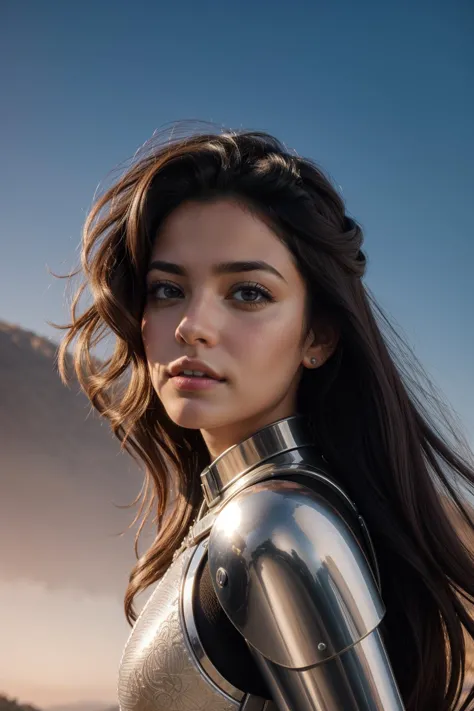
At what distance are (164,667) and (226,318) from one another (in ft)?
2.47

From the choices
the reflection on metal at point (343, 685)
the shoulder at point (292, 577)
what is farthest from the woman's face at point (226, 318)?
the reflection on metal at point (343, 685)

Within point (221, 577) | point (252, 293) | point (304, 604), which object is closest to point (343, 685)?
point (304, 604)

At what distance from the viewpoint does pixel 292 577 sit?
1.42 meters

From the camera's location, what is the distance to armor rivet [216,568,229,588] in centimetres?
149

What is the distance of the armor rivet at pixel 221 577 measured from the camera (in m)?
1.49

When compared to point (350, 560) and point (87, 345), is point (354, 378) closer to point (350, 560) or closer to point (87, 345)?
point (350, 560)

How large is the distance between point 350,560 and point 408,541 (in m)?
0.32

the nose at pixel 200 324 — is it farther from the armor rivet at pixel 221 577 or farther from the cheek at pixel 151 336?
the armor rivet at pixel 221 577

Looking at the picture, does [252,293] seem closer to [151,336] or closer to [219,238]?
[219,238]

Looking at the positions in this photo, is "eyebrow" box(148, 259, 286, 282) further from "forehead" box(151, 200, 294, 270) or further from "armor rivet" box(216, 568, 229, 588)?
"armor rivet" box(216, 568, 229, 588)

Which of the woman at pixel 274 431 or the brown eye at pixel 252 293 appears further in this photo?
the brown eye at pixel 252 293

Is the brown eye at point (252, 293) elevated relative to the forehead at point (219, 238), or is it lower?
lower

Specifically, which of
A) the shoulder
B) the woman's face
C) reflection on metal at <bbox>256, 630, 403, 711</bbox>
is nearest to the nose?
the woman's face

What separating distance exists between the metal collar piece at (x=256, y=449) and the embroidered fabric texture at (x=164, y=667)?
20 cm
